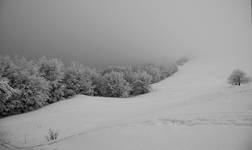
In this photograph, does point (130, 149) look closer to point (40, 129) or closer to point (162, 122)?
point (162, 122)

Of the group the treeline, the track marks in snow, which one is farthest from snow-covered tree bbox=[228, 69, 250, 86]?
the track marks in snow

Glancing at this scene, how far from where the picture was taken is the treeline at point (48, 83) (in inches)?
1021

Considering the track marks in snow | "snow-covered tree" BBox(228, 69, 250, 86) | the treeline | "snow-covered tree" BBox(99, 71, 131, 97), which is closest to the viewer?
the track marks in snow

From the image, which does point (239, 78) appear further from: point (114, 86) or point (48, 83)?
point (48, 83)

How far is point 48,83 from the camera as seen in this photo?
2927 cm

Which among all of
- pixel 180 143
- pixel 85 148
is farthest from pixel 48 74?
pixel 180 143

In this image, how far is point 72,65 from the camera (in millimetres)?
40438

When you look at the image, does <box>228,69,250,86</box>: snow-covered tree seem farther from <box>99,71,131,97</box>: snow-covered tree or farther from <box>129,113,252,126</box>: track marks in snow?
<box>129,113,252,126</box>: track marks in snow

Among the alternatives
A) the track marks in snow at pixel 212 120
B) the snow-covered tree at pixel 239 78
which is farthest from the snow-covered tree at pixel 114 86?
the track marks in snow at pixel 212 120

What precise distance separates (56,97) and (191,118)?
3026 cm

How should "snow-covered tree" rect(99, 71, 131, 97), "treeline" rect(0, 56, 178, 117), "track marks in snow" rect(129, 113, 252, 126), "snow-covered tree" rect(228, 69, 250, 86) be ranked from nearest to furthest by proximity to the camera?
"track marks in snow" rect(129, 113, 252, 126) → "treeline" rect(0, 56, 178, 117) → "snow-covered tree" rect(228, 69, 250, 86) → "snow-covered tree" rect(99, 71, 131, 97)

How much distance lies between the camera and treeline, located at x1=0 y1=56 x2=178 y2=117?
2594cm

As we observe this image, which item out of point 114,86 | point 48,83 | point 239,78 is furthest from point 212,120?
point 114,86

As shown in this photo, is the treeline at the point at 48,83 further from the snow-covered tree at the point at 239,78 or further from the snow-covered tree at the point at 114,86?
the snow-covered tree at the point at 239,78
